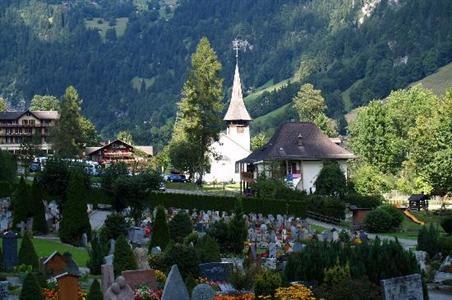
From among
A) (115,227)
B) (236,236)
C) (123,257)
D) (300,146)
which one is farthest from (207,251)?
(300,146)

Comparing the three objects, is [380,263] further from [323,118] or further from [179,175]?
[323,118]

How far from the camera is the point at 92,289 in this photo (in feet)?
86.4

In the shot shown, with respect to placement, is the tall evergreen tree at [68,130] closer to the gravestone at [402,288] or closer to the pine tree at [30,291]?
the pine tree at [30,291]

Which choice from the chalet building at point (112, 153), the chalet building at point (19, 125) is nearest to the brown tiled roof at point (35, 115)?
the chalet building at point (19, 125)

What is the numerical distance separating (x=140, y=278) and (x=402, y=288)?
29.3 ft

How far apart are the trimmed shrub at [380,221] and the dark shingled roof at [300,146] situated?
80.6ft

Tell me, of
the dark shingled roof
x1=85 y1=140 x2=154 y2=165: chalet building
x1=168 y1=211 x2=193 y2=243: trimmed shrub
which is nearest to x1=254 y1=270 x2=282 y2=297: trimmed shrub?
x1=168 y1=211 x2=193 y2=243: trimmed shrub

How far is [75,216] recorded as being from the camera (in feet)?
163

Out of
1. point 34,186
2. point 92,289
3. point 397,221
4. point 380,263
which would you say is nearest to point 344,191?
point 397,221

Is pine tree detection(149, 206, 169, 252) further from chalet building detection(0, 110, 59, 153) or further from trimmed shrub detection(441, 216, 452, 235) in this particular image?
chalet building detection(0, 110, 59, 153)

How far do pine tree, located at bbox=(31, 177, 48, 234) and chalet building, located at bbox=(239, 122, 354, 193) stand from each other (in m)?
32.5

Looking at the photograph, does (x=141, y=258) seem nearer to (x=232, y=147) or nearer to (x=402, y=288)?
(x=402, y=288)

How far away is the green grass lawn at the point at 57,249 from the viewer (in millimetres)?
44069

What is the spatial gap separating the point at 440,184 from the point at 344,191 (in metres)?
8.58
